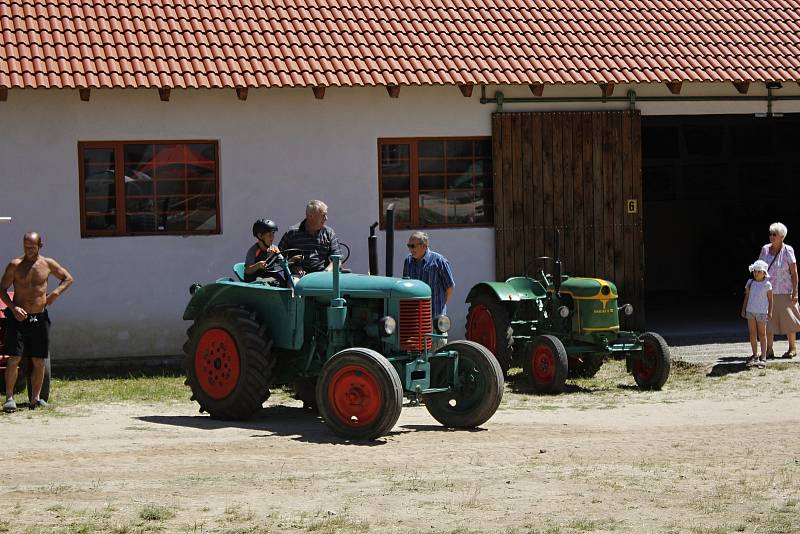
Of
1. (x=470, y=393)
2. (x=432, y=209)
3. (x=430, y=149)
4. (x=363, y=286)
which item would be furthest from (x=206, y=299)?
(x=430, y=149)

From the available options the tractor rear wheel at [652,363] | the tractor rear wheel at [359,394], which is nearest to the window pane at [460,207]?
the tractor rear wheel at [652,363]

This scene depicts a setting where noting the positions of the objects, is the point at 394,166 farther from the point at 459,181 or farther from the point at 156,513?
the point at 156,513

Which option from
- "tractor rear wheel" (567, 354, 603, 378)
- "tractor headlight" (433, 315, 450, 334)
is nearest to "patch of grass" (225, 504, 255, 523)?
"tractor headlight" (433, 315, 450, 334)

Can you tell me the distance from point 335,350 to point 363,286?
0.55 meters

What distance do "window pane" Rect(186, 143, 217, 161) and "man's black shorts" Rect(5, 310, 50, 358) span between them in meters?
3.95

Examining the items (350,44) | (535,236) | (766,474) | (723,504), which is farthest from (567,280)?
(723,504)

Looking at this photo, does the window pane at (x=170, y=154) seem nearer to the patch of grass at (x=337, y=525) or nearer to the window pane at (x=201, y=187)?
the window pane at (x=201, y=187)

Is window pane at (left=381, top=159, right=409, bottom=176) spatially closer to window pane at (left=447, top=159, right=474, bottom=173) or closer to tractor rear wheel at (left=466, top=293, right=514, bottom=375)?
window pane at (left=447, top=159, right=474, bottom=173)

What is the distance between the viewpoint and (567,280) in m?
14.2

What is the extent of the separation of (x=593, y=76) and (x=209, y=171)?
4598 mm

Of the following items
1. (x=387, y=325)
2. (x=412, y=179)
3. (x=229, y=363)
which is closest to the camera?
(x=387, y=325)

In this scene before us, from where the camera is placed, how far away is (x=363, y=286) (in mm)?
11273

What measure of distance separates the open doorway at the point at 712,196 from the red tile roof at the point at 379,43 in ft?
21.1

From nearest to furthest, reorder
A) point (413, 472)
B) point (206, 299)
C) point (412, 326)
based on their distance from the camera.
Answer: point (413, 472), point (412, 326), point (206, 299)
